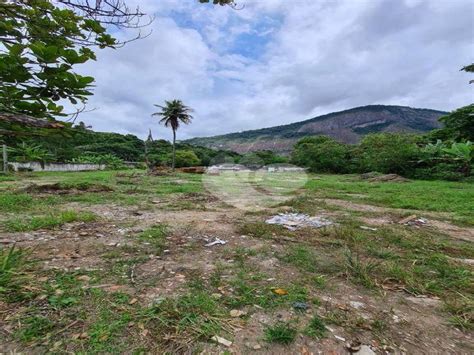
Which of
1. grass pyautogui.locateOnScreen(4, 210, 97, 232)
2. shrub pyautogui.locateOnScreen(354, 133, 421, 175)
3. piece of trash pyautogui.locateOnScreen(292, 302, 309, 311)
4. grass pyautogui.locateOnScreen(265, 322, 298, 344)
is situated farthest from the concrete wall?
shrub pyautogui.locateOnScreen(354, 133, 421, 175)

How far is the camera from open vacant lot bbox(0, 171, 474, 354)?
5.59 feet

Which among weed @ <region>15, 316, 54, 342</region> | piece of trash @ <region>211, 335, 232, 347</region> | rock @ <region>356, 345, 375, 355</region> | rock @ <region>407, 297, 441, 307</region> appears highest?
weed @ <region>15, 316, 54, 342</region>

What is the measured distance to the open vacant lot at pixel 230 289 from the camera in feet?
5.59

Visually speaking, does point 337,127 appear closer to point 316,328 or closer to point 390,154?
point 390,154

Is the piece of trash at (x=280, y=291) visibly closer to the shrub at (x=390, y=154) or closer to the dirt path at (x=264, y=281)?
the dirt path at (x=264, y=281)

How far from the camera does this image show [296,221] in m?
5.30

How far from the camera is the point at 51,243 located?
3.42 meters

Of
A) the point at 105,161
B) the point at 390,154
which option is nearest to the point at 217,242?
the point at 390,154

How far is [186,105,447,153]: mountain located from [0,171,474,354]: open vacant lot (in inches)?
2738

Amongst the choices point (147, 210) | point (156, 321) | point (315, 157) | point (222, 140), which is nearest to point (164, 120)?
point (315, 157)

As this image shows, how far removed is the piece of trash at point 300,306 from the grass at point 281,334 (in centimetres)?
28

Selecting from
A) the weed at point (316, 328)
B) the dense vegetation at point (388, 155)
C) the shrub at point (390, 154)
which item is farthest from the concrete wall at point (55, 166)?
the shrub at point (390, 154)

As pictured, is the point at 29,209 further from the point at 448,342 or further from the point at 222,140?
the point at 222,140

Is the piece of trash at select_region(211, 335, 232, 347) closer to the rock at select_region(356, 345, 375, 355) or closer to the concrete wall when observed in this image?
the rock at select_region(356, 345, 375, 355)
